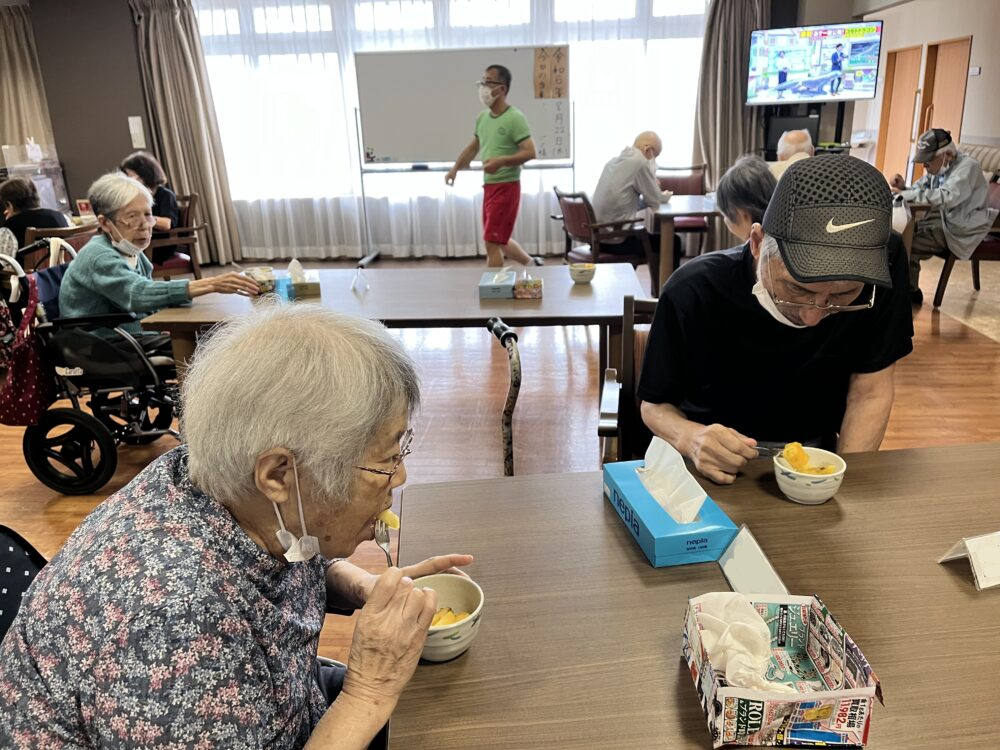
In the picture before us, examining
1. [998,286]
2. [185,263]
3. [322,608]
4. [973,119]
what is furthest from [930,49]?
[322,608]

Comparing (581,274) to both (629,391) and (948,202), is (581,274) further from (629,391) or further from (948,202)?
(948,202)

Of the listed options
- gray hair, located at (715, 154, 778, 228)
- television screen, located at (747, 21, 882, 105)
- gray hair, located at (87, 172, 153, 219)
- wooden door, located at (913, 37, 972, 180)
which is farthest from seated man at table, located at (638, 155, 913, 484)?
wooden door, located at (913, 37, 972, 180)

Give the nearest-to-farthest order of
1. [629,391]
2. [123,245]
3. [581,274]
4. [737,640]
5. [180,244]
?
1. [737,640]
2. [629,391]
3. [123,245]
4. [581,274]
5. [180,244]

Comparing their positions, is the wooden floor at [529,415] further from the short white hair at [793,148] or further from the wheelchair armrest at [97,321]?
the short white hair at [793,148]

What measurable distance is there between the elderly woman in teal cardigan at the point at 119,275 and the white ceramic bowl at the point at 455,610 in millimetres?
2025

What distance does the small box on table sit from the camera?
28.6 inches

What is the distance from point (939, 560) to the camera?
104 centimetres

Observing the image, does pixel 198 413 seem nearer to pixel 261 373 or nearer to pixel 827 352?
pixel 261 373

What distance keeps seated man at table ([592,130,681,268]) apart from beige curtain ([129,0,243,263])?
383 cm

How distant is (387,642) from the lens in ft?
2.76

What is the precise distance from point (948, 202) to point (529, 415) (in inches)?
127

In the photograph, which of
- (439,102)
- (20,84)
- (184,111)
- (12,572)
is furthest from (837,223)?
(20,84)

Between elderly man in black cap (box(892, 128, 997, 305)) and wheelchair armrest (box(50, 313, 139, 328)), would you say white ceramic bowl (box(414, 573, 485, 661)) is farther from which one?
elderly man in black cap (box(892, 128, 997, 305))

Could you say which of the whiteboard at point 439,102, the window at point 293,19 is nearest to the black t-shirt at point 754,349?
the whiteboard at point 439,102
